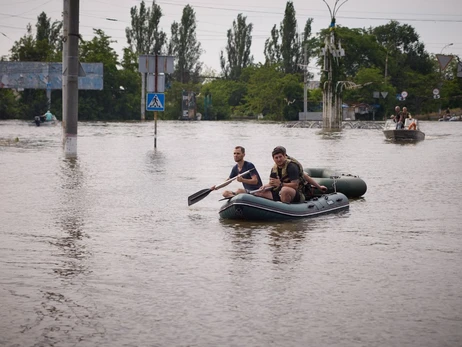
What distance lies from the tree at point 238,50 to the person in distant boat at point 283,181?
11829cm

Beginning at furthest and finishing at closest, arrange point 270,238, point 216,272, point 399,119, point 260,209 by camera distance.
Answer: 1. point 399,119
2. point 260,209
3. point 270,238
4. point 216,272

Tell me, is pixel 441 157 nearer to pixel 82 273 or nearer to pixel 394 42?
pixel 82 273

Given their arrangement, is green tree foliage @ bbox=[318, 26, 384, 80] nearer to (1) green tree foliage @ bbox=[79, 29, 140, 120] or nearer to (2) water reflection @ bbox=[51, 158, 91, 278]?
(1) green tree foliage @ bbox=[79, 29, 140, 120]

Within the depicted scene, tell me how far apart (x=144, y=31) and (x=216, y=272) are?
116215mm

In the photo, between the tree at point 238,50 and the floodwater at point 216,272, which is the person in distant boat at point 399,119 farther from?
the tree at point 238,50

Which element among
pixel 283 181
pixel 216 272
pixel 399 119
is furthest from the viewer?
pixel 399 119

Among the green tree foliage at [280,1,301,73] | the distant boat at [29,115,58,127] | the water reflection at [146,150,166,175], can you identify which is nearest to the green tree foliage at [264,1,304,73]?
the green tree foliage at [280,1,301,73]

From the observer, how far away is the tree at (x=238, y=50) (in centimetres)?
13225

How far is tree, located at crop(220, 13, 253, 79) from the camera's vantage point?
13225cm

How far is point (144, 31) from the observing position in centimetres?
12400

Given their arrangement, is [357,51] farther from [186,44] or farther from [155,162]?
[155,162]

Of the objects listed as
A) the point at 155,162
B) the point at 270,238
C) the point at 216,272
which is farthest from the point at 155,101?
the point at 216,272

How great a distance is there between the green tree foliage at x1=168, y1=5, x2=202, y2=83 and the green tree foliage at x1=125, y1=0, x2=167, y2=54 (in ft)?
9.78

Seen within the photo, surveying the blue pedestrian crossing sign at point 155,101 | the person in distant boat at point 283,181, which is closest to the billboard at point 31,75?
the blue pedestrian crossing sign at point 155,101
